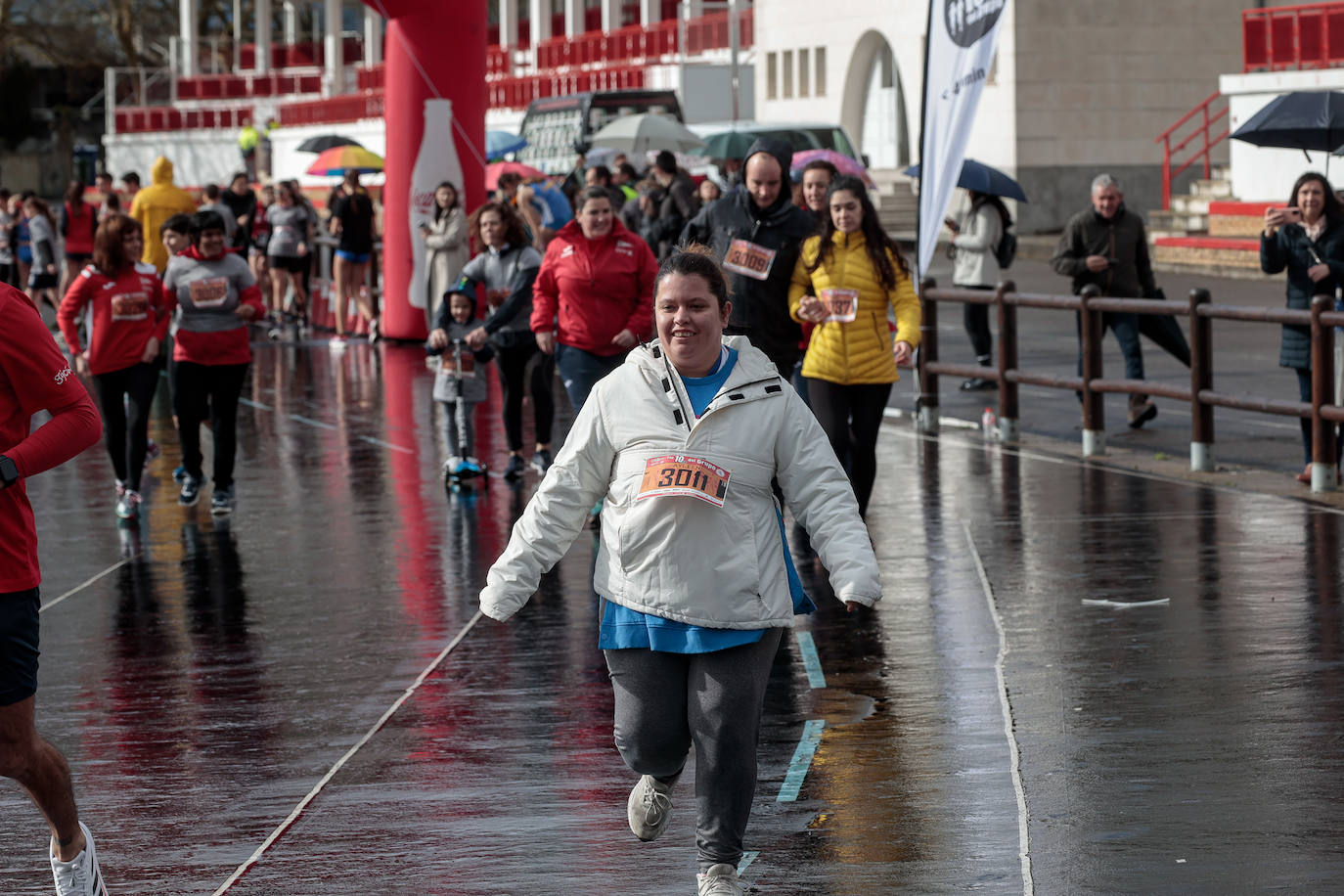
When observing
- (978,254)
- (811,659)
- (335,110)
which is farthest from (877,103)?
(811,659)

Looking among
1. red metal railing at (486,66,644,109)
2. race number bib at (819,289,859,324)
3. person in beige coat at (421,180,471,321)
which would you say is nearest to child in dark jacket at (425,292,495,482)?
race number bib at (819,289,859,324)

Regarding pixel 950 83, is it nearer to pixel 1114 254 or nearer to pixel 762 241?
pixel 1114 254

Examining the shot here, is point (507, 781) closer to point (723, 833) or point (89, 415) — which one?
point (723, 833)

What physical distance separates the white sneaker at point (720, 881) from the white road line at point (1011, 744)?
0.74 metres

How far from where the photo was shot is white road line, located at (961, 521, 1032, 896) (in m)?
5.38

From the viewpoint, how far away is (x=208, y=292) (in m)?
11.6

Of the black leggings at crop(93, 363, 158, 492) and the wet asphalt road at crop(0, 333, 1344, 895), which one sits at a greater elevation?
the black leggings at crop(93, 363, 158, 492)

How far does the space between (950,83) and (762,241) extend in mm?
3532

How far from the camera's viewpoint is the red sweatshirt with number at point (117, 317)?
1144 centimetres

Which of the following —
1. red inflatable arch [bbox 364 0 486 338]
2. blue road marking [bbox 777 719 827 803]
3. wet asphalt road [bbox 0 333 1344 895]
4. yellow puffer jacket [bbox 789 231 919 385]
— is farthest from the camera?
red inflatable arch [bbox 364 0 486 338]

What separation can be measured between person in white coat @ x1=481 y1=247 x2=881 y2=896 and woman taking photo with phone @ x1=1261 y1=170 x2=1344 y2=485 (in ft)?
24.1

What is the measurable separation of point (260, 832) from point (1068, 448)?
28.5ft

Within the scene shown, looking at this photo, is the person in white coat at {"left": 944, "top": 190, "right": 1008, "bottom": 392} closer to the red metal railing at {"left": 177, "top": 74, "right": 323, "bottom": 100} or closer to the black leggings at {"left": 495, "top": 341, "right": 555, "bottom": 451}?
the black leggings at {"left": 495, "top": 341, "right": 555, "bottom": 451}

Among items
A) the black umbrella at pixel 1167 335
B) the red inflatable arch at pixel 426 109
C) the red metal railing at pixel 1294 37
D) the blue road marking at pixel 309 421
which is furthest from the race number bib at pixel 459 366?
the red metal railing at pixel 1294 37
